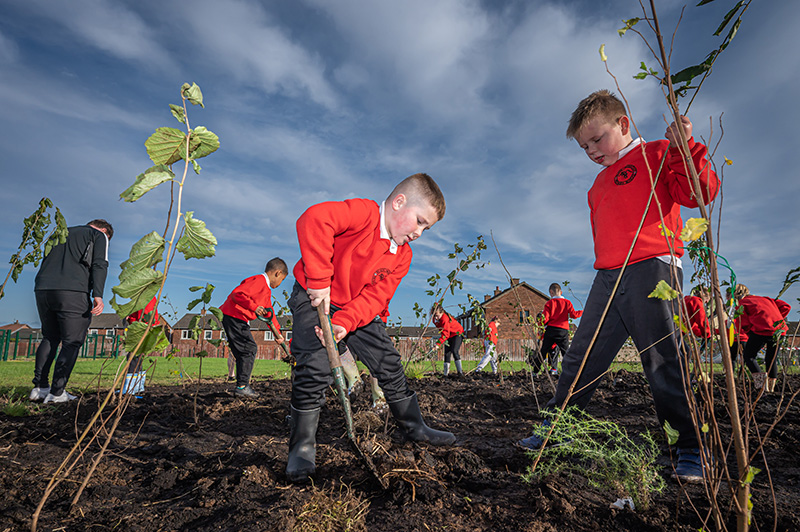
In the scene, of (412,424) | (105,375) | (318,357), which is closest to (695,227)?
(318,357)

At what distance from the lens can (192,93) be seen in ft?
4.97

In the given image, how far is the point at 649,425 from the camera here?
3.61m

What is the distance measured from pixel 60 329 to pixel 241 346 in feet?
6.37

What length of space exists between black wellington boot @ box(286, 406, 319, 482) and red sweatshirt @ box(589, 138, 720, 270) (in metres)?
1.89

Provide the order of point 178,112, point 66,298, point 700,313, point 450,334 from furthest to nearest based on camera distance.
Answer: point 450,334
point 66,298
point 700,313
point 178,112

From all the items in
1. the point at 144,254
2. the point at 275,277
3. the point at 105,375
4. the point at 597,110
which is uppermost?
the point at 597,110

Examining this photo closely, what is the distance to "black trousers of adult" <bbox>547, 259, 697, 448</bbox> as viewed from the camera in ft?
7.20

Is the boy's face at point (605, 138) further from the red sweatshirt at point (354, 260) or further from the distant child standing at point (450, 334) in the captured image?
the distant child standing at point (450, 334)

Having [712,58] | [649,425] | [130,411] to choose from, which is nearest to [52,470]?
[130,411]

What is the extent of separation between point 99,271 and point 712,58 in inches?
230

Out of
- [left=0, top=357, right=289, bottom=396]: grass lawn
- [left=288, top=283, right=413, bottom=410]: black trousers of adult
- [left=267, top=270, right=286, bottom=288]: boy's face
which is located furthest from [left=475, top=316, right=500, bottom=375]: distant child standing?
[left=288, top=283, right=413, bottom=410]: black trousers of adult

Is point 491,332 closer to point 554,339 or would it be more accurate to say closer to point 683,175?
point 554,339

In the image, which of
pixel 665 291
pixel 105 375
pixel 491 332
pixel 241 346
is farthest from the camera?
pixel 105 375

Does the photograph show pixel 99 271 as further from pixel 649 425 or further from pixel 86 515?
pixel 649 425
